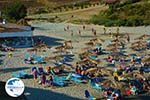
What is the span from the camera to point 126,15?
6844 cm

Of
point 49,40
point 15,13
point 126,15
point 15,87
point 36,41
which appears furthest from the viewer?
point 126,15

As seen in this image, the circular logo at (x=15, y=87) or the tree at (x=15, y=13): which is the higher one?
the tree at (x=15, y=13)

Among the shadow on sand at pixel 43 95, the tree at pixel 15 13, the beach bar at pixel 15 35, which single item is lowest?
the shadow on sand at pixel 43 95

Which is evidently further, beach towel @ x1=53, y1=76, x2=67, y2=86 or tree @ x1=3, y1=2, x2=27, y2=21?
tree @ x1=3, y1=2, x2=27, y2=21

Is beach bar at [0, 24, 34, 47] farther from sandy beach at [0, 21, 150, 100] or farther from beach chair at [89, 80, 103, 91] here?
beach chair at [89, 80, 103, 91]

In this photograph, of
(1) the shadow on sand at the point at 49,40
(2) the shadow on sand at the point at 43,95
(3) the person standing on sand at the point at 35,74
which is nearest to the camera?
(2) the shadow on sand at the point at 43,95

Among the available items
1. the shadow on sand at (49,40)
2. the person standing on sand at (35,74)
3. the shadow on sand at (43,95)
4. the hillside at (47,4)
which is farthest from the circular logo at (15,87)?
the hillside at (47,4)

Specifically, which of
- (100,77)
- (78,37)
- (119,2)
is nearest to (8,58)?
(100,77)

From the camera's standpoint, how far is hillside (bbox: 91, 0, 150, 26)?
6159cm

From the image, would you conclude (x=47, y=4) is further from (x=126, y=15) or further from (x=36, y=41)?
(x=36, y=41)

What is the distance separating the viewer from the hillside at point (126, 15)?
61594 mm

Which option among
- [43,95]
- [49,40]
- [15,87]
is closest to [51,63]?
[43,95]

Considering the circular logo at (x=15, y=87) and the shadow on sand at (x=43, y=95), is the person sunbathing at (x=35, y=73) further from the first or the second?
the circular logo at (x=15, y=87)

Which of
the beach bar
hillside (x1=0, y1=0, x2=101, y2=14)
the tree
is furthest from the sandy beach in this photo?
hillside (x1=0, y1=0, x2=101, y2=14)
